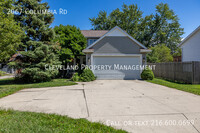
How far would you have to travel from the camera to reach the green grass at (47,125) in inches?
111

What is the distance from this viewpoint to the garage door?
12.7 meters

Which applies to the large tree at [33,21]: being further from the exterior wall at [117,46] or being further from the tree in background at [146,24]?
the tree in background at [146,24]

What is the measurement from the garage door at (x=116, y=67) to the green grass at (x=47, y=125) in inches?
365

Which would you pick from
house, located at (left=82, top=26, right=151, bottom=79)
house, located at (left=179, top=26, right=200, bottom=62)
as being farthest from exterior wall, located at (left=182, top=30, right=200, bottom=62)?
house, located at (left=82, top=26, right=151, bottom=79)

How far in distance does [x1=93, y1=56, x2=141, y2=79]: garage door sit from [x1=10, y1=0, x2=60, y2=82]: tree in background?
14.0ft

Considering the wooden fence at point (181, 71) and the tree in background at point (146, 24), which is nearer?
the wooden fence at point (181, 71)

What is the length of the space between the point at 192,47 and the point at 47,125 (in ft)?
51.6

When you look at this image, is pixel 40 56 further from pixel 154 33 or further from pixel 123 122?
pixel 154 33

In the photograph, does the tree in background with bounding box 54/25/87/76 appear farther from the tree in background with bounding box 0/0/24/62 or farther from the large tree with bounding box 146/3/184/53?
the large tree with bounding box 146/3/184/53

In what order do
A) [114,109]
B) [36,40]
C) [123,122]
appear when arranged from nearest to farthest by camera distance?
[123,122]
[114,109]
[36,40]

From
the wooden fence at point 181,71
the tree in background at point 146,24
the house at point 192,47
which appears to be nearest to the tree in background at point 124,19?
the tree in background at point 146,24

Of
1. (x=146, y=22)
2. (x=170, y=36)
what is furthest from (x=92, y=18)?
(x=170, y=36)

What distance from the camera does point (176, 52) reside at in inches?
1323

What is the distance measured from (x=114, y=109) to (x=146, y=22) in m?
33.2
